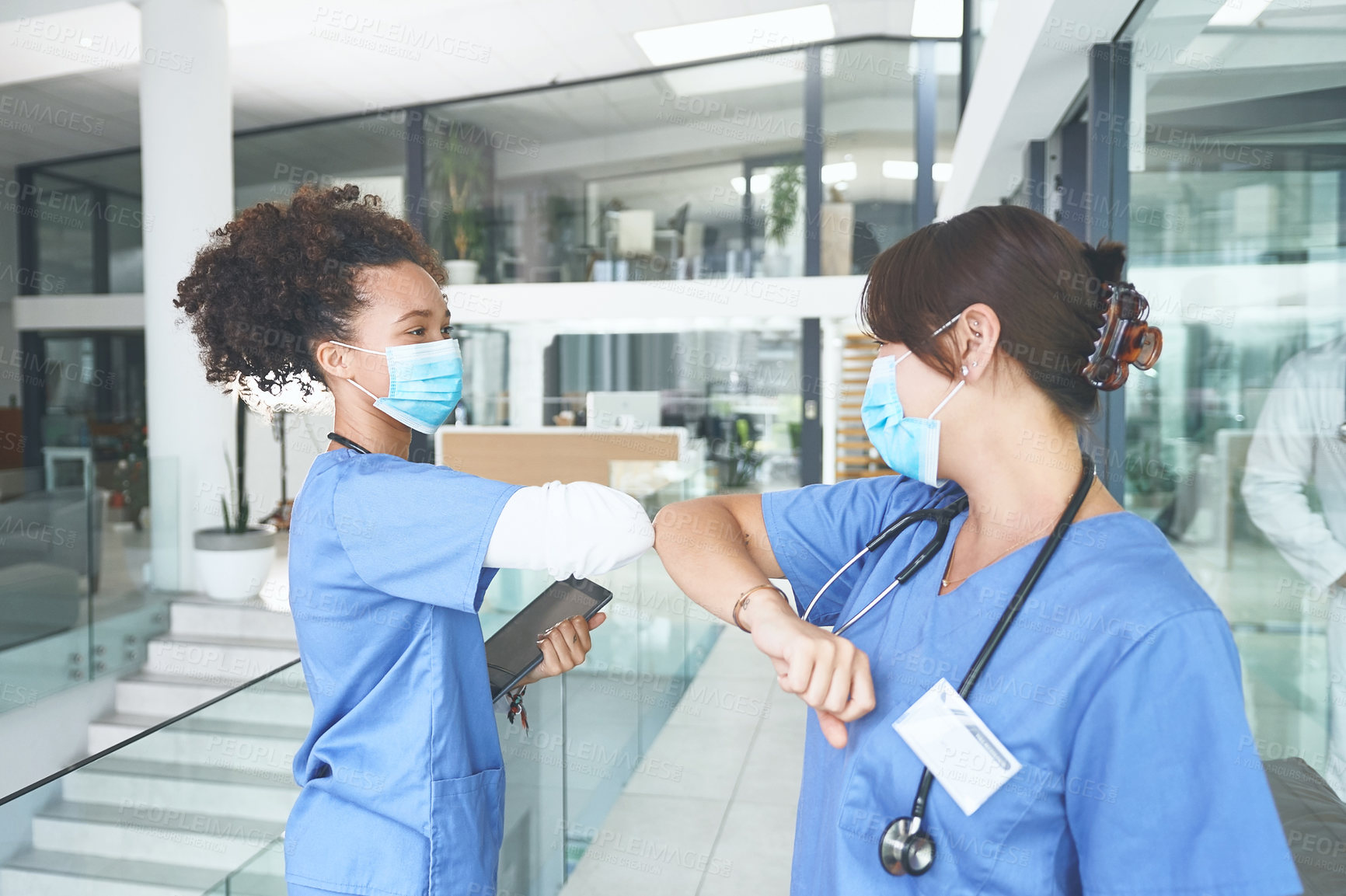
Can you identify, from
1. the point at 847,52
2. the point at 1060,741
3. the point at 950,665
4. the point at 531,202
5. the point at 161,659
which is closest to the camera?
the point at 1060,741

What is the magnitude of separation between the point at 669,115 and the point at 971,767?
7.99m

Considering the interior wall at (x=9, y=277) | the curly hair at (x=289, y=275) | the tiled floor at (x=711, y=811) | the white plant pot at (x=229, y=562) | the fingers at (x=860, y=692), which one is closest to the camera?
the fingers at (x=860, y=692)

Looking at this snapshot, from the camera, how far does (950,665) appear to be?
0.95 metres

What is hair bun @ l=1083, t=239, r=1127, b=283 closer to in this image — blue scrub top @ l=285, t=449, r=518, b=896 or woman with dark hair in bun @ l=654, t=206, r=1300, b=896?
woman with dark hair in bun @ l=654, t=206, r=1300, b=896

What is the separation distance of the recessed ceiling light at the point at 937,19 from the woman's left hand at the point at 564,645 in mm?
6719

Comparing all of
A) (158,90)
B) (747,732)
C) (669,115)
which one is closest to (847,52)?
(669,115)

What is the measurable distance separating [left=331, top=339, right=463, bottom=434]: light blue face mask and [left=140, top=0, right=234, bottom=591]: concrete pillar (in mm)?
4526

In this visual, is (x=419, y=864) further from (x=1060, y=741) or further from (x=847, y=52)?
(x=847, y=52)

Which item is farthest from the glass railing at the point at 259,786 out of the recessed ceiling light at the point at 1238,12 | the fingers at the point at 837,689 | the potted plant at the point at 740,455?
the potted plant at the point at 740,455

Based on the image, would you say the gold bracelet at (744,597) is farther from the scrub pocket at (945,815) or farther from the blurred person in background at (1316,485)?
the blurred person in background at (1316,485)

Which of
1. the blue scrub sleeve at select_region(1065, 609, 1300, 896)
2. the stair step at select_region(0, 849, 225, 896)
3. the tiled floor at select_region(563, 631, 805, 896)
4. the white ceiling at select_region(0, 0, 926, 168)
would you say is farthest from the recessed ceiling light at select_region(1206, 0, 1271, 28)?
the white ceiling at select_region(0, 0, 926, 168)

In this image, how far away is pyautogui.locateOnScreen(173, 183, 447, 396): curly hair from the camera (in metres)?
1.19

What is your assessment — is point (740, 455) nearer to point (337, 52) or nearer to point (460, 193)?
point (460, 193)

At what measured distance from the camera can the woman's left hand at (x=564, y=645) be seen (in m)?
1.31
